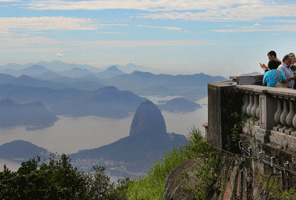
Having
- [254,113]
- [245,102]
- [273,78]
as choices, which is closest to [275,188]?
[254,113]

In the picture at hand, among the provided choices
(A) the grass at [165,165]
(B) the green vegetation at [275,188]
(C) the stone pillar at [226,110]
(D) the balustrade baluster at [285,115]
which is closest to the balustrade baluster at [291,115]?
(D) the balustrade baluster at [285,115]

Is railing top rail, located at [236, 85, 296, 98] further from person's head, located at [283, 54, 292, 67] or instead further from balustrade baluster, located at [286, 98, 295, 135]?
person's head, located at [283, 54, 292, 67]

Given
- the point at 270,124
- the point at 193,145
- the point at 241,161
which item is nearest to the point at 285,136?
the point at 270,124

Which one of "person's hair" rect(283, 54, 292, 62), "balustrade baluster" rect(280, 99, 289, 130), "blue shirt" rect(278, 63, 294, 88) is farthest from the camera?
"person's hair" rect(283, 54, 292, 62)

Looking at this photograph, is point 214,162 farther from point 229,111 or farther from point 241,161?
point 229,111

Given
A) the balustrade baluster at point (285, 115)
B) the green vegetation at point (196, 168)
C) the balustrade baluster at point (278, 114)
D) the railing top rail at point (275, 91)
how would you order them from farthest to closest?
the green vegetation at point (196, 168) → the balustrade baluster at point (278, 114) → the balustrade baluster at point (285, 115) → the railing top rail at point (275, 91)

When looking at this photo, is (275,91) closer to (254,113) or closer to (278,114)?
(278,114)

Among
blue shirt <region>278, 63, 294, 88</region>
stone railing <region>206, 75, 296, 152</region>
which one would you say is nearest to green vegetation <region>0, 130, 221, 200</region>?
stone railing <region>206, 75, 296, 152</region>

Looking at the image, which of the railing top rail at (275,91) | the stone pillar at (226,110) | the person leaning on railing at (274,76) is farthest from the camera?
the person leaning on railing at (274,76)

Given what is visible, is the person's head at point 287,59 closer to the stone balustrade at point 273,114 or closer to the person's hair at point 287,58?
the person's hair at point 287,58
